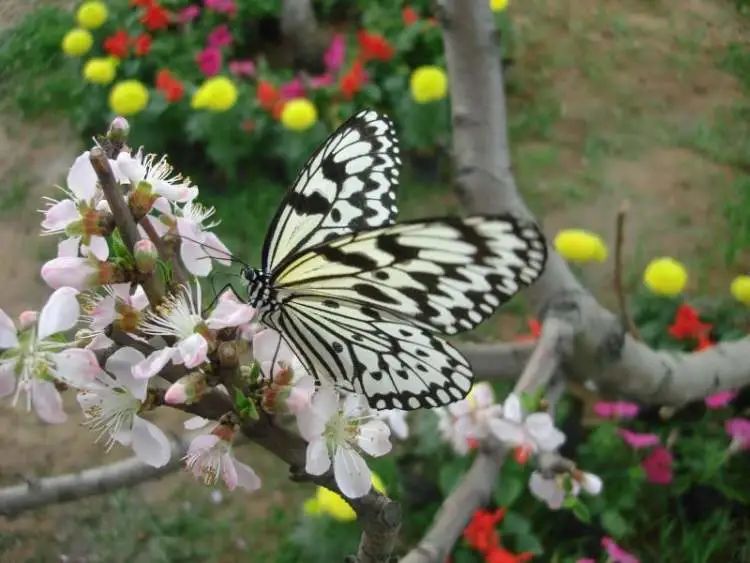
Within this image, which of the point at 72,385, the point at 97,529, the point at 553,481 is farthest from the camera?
the point at 97,529

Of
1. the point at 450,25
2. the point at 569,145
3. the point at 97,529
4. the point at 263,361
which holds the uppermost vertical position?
the point at 450,25

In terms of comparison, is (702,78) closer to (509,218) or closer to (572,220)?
(572,220)

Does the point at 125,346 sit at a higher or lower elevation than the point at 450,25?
lower

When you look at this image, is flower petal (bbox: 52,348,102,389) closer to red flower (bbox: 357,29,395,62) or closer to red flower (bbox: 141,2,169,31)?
red flower (bbox: 357,29,395,62)

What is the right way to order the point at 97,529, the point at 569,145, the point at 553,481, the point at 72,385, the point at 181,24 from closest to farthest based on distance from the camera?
the point at 72,385, the point at 553,481, the point at 97,529, the point at 569,145, the point at 181,24

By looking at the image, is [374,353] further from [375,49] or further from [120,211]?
[375,49]

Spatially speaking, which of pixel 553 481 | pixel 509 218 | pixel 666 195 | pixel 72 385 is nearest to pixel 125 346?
pixel 72 385

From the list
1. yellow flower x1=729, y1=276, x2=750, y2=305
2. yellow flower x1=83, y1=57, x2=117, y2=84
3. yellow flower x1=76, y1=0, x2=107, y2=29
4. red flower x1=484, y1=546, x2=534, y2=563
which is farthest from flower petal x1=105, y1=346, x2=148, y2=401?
yellow flower x1=76, y1=0, x2=107, y2=29
